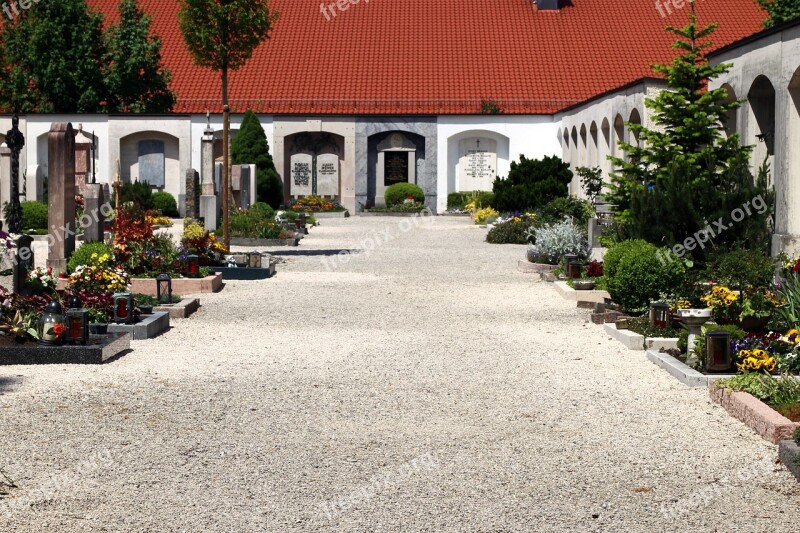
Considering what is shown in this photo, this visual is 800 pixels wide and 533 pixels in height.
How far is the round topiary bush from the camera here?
4341 centimetres

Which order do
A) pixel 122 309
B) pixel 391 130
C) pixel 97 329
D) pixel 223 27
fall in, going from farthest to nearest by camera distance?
pixel 391 130 < pixel 223 27 < pixel 122 309 < pixel 97 329

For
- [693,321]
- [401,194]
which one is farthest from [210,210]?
[401,194]

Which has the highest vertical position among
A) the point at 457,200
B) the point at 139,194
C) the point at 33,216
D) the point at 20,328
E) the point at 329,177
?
the point at 329,177

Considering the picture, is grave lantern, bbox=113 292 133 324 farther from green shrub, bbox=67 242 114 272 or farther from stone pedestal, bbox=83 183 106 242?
stone pedestal, bbox=83 183 106 242

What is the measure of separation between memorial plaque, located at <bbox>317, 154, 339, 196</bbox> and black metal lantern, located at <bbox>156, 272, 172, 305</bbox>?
1151 inches

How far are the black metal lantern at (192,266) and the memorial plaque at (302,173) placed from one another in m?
27.8

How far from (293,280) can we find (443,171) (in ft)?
86.4

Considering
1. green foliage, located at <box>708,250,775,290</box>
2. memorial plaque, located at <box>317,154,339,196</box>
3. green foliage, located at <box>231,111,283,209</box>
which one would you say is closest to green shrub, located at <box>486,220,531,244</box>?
green foliage, located at <box>708,250,775,290</box>

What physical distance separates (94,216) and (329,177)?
1056 inches

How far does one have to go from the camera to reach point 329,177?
147ft

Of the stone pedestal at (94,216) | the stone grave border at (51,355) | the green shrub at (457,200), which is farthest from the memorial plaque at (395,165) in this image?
the stone grave border at (51,355)

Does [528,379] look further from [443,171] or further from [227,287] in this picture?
[443,171]

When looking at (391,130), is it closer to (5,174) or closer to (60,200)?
(5,174)

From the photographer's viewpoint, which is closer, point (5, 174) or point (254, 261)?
point (254, 261)
